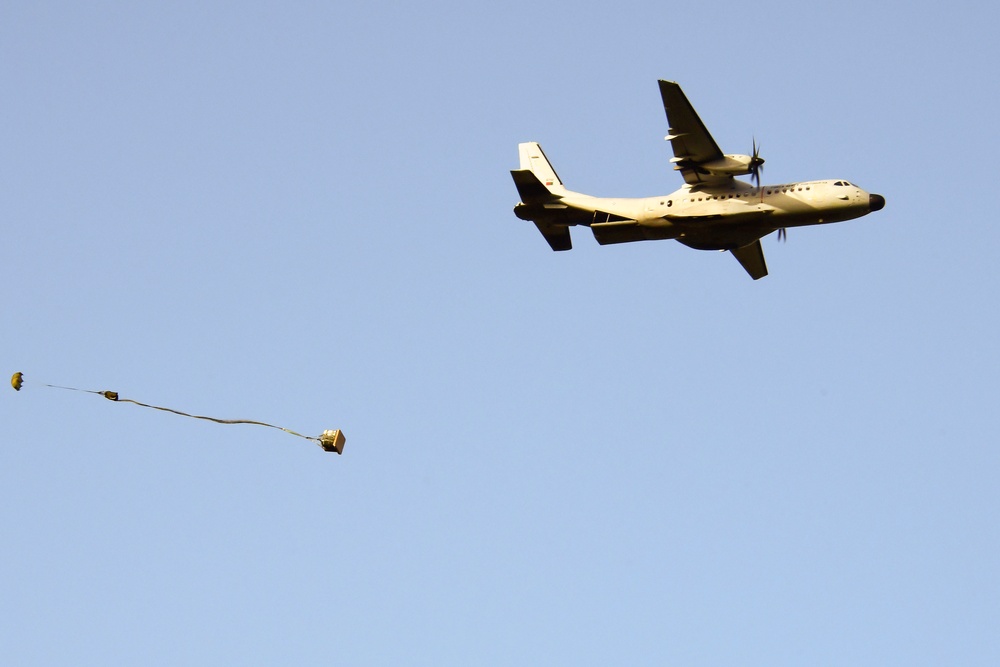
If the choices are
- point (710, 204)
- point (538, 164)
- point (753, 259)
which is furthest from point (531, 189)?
point (753, 259)

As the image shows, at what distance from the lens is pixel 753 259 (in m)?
42.8

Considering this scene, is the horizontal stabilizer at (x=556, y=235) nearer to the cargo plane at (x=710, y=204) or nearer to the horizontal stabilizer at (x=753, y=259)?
the cargo plane at (x=710, y=204)

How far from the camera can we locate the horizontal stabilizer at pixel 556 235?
1650 inches

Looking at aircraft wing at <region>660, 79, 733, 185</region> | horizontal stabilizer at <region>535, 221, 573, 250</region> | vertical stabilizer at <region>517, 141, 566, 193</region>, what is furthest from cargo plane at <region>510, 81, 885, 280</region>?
vertical stabilizer at <region>517, 141, 566, 193</region>

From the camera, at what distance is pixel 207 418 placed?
22.8 metres

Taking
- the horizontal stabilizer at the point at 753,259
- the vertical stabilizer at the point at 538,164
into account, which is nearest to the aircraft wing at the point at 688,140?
the horizontal stabilizer at the point at 753,259

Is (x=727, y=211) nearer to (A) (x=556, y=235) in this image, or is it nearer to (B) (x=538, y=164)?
(A) (x=556, y=235)

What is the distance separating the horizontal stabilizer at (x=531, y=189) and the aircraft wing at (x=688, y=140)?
4.55 m

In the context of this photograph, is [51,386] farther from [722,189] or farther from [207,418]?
[722,189]

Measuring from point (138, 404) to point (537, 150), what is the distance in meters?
25.7

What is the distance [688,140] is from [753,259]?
6.22 metres

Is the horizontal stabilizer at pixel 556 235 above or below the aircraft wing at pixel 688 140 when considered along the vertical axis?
below

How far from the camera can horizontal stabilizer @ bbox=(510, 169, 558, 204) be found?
40.9 meters

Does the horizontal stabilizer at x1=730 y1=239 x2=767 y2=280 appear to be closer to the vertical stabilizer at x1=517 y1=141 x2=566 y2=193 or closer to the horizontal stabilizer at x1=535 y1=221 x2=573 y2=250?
the horizontal stabilizer at x1=535 y1=221 x2=573 y2=250
